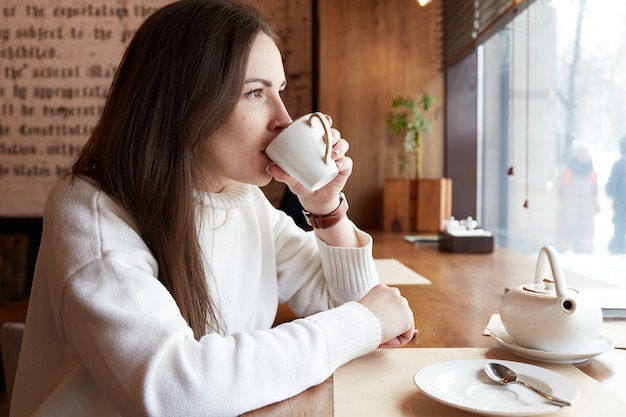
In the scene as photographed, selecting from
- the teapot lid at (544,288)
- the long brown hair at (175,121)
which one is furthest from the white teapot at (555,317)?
the long brown hair at (175,121)

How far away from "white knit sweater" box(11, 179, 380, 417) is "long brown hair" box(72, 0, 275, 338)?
59mm

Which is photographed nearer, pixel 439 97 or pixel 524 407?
pixel 524 407

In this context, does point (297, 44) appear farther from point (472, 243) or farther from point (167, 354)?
point (167, 354)

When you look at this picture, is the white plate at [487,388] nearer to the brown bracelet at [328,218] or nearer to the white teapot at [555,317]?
the white teapot at [555,317]

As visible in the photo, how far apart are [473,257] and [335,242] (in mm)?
862

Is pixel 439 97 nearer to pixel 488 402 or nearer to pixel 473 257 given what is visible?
pixel 473 257

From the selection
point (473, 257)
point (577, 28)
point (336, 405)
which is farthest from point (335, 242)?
point (577, 28)

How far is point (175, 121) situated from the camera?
943 millimetres

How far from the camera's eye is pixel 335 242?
122 centimetres

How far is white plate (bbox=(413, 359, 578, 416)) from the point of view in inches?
24.8

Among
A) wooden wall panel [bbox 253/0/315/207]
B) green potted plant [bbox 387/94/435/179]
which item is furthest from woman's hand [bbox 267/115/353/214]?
wooden wall panel [bbox 253/0/315/207]

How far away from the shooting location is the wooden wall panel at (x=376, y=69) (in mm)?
2969

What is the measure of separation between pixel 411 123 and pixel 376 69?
344 millimetres

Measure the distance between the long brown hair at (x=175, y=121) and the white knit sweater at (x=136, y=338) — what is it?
0.06 m
